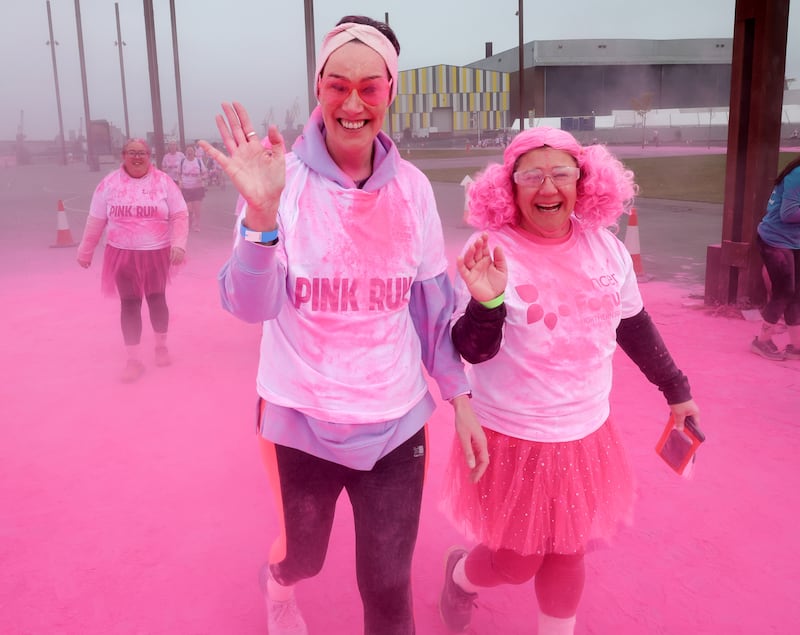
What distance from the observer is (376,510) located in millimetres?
2352

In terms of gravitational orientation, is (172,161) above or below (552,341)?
above

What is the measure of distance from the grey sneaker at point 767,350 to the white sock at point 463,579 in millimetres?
4485

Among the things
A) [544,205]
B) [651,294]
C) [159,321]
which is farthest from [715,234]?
[544,205]

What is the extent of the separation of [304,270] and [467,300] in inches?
22.8

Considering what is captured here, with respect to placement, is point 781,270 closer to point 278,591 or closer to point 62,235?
point 278,591

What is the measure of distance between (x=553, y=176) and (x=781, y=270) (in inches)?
189

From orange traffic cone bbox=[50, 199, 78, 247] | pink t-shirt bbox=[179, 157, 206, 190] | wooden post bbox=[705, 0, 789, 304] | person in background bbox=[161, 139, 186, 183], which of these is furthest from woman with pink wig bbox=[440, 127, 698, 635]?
person in background bbox=[161, 139, 186, 183]

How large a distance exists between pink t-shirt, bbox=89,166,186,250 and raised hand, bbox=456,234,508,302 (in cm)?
446

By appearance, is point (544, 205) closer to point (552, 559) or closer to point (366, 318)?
point (366, 318)

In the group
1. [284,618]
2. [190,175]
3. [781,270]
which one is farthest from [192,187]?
[284,618]

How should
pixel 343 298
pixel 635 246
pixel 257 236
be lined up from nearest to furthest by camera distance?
pixel 257 236, pixel 343 298, pixel 635 246

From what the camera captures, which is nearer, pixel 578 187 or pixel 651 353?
pixel 578 187

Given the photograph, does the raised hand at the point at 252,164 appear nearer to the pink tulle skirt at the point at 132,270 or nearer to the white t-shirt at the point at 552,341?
the white t-shirt at the point at 552,341

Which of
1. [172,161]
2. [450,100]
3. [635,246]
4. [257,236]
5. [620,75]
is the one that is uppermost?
[620,75]
